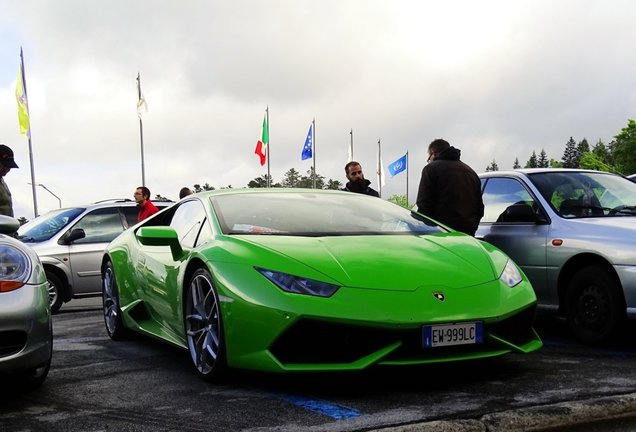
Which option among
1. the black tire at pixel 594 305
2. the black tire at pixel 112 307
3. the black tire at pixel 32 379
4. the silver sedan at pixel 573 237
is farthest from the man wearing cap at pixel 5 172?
the black tire at pixel 594 305

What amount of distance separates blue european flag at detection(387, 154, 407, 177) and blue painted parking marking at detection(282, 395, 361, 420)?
4267 centimetres

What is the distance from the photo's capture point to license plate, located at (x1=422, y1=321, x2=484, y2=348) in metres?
4.15

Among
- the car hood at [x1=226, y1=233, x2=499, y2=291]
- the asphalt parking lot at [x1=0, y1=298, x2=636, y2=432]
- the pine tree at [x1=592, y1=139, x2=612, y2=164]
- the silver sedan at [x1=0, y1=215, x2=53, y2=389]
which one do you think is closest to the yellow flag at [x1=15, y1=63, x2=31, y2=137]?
the asphalt parking lot at [x1=0, y1=298, x2=636, y2=432]

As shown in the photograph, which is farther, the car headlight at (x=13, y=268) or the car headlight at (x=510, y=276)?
the car headlight at (x=510, y=276)

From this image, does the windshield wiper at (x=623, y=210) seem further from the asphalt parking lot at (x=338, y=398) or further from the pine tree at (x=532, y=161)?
the pine tree at (x=532, y=161)

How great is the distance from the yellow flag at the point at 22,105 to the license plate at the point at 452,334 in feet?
106

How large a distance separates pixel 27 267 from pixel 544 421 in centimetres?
279

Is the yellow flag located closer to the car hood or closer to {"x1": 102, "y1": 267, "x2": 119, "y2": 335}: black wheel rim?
{"x1": 102, "y1": 267, "x2": 119, "y2": 335}: black wheel rim

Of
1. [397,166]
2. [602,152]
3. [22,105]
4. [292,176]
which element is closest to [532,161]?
[602,152]

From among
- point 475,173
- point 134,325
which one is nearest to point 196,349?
point 134,325

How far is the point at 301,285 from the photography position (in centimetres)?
424

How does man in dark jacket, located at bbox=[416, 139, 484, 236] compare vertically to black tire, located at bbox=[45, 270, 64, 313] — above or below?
above

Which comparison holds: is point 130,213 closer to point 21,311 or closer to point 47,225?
point 47,225

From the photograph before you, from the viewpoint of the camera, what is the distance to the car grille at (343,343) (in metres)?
4.12
